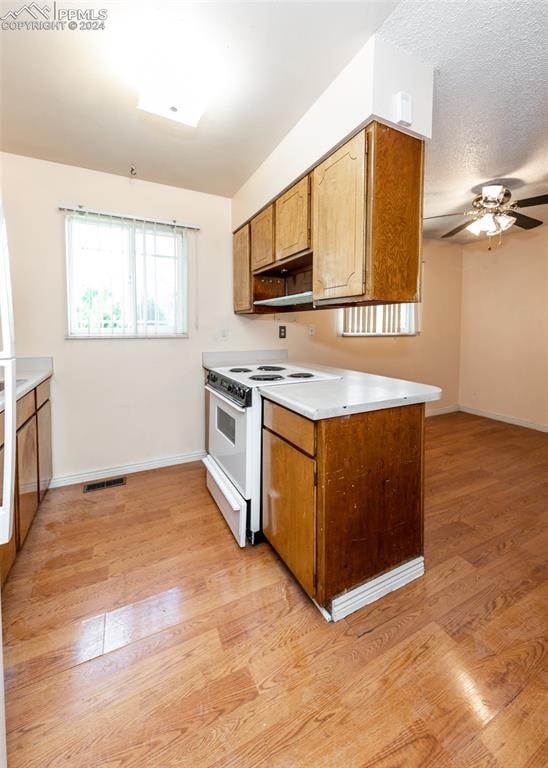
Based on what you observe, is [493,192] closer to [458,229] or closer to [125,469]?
[458,229]

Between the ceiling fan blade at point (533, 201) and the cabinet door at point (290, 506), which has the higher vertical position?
the ceiling fan blade at point (533, 201)

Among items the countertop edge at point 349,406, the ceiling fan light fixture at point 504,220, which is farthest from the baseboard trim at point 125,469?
the ceiling fan light fixture at point 504,220

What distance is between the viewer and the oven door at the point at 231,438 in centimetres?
184

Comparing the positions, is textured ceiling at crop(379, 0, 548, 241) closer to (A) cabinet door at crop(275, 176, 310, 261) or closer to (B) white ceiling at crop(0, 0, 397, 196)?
(B) white ceiling at crop(0, 0, 397, 196)

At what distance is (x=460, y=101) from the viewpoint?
1.79 m

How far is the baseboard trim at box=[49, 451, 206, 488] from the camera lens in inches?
103

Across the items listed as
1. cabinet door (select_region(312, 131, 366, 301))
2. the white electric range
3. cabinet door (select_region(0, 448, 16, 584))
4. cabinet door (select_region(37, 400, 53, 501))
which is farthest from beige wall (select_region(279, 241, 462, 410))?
cabinet door (select_region(0, 448, 16, 584))

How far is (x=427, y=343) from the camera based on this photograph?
4.55 metres

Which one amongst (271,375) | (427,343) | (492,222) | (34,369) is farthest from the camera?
(427,343)

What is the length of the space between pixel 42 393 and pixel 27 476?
24.2 inches

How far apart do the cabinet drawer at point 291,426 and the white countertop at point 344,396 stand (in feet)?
0.14

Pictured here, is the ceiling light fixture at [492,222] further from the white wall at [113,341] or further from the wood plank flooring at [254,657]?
the wood plank flooring at [254,657]

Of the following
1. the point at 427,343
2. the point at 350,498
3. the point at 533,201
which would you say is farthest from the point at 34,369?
the point at 427,343

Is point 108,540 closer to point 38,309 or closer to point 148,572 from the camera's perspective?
point 148,572
